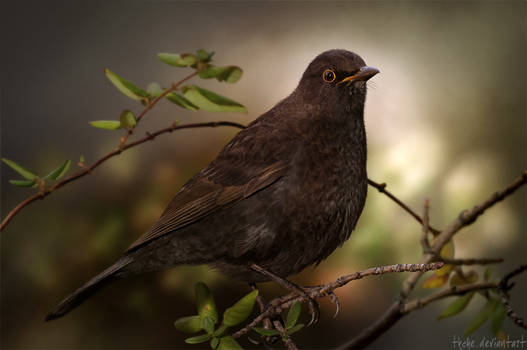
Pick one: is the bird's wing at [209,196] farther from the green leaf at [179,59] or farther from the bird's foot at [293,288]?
the green leaf at [179,59]

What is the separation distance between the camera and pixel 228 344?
6.78 ft

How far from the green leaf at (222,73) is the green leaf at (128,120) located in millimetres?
316

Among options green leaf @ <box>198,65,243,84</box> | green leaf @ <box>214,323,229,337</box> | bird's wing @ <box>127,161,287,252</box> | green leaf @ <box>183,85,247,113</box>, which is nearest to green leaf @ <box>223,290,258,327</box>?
green leaf @ <box>214,323,229,337</box>

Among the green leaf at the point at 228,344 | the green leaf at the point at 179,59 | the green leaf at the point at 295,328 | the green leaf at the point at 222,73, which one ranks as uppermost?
the green leaf at the point at 179,59

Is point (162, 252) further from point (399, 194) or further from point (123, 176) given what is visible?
point (399, 194)

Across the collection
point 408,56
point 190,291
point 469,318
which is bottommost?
point 469,318

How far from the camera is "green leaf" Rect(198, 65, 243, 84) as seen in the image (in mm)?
2027

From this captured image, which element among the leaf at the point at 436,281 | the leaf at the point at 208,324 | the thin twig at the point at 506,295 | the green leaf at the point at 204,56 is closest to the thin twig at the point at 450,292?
the thin twig at the point at 506,295

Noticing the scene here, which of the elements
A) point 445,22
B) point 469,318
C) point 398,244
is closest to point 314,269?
point 398,244

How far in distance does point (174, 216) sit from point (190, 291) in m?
0.59

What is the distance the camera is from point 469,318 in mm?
3119

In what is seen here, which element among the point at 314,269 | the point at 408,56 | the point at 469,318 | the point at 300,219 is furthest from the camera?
the point at 408,56

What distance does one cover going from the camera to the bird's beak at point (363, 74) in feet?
8.24

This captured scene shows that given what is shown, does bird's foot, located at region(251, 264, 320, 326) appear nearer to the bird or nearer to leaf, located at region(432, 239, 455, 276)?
the bird
